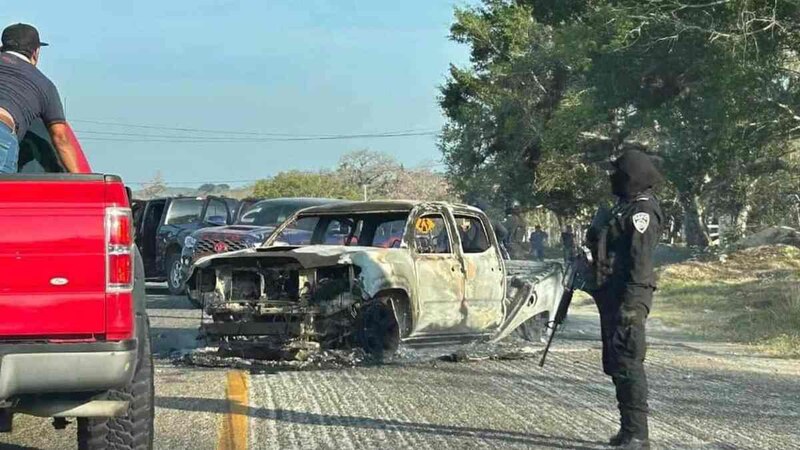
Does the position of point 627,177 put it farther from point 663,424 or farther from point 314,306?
point 314,306

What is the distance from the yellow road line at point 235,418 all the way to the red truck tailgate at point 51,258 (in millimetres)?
2104

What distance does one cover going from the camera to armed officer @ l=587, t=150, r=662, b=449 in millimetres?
5840

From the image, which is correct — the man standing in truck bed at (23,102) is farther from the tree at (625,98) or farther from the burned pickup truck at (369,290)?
the tree at (625,98)

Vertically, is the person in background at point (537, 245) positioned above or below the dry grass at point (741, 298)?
above

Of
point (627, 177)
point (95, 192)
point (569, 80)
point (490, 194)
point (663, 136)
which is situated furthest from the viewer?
point (490, 194)

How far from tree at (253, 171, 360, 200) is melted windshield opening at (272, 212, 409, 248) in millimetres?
54413

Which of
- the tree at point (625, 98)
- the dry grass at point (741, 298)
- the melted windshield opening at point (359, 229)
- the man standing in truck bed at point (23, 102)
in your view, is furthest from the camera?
the tree at point (625, 98)

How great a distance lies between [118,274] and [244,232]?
10801 mm

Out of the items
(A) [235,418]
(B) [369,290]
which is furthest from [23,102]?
(B) [369,290]

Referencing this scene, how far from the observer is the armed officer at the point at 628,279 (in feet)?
19.2

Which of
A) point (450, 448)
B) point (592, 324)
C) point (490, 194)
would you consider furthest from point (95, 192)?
point (490, 194)

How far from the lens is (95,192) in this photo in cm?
410

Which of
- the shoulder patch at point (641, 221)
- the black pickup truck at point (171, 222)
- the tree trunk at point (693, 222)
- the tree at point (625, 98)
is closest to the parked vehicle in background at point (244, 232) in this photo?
the black pickup truck at point (171, 222)

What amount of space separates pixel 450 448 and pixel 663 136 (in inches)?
978
